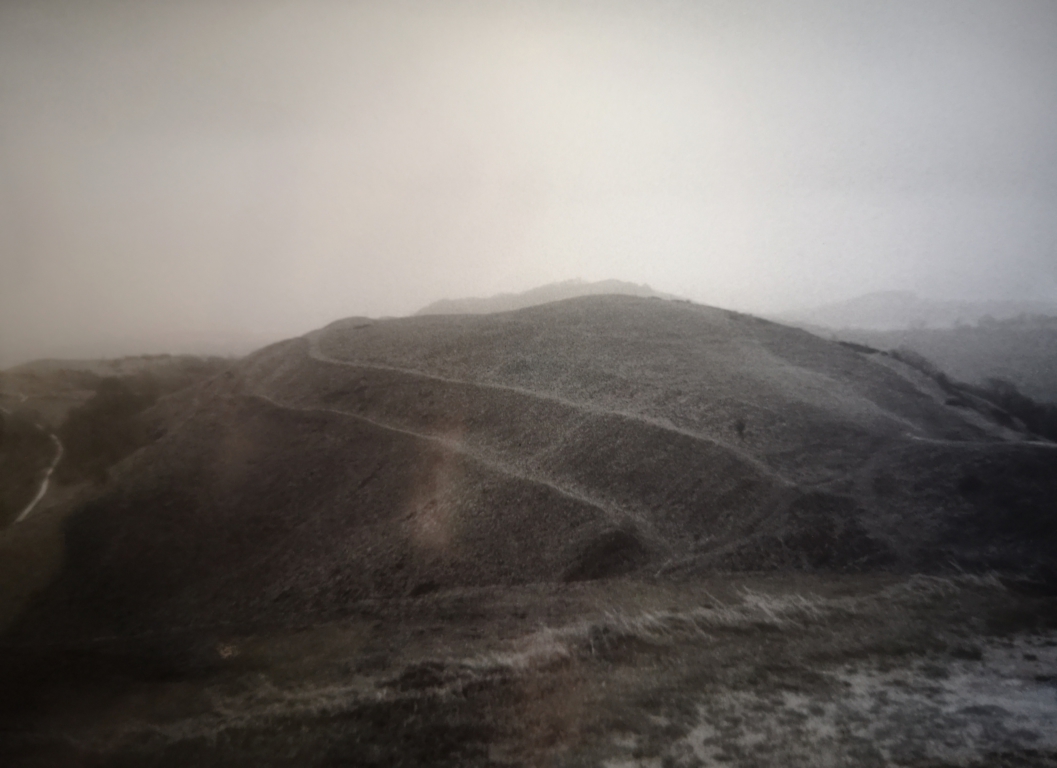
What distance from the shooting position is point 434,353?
33.0ft

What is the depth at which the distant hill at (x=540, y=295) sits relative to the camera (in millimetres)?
20688

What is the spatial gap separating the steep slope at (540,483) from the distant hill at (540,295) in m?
10.9

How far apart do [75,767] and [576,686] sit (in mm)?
3674

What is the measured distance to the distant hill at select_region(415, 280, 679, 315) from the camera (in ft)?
67.9

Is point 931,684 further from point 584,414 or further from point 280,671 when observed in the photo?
point 280,671

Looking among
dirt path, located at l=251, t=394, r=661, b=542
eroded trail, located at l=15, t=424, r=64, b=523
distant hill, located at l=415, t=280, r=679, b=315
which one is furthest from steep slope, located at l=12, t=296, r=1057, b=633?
distant hill, located at l=415, t=280, r=679, b=315

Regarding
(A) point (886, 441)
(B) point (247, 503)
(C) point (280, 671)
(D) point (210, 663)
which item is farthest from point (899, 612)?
(B) point (247, 503)

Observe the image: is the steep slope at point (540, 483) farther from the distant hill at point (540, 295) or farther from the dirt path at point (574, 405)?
the distant hill at point (540, 295)

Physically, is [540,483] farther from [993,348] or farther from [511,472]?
[993,348]

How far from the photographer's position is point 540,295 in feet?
73.3

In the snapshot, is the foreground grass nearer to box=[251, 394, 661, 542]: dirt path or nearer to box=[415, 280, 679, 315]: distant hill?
box=[251, 394, 661, 542]: dirt path

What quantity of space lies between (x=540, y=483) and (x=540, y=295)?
1640cm

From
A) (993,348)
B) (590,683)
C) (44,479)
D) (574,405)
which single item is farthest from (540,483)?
(993,348)

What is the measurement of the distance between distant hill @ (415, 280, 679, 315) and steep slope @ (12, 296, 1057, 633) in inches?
428
